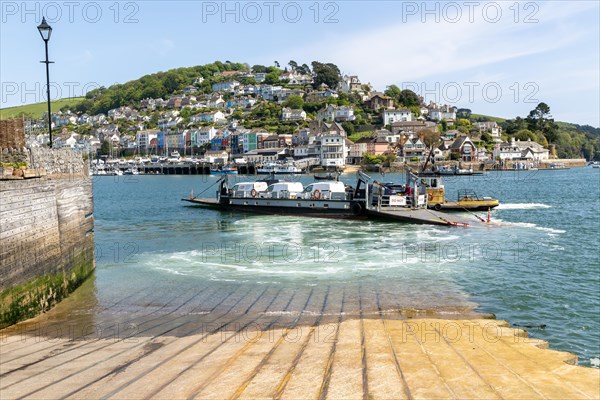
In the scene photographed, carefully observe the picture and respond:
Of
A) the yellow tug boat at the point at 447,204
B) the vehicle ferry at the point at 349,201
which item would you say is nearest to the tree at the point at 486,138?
the yellow tug boat at the point at 447,204

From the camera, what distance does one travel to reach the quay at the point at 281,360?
6.25 metres

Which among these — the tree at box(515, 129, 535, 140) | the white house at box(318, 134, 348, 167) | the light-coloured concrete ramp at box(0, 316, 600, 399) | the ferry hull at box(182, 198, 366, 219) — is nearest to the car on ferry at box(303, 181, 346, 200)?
the ferry hull at box(182, 198, 366, 219)

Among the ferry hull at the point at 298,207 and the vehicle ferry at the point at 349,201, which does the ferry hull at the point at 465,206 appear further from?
the ferry hull at the point at 298,207

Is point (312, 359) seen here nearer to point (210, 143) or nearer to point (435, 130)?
point (435, 130)

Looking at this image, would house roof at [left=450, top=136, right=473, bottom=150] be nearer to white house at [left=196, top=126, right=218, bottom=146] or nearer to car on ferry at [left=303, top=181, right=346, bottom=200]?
white house at [left=196, top=126, right=218, bottom=146]

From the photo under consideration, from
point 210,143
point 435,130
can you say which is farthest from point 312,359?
point 210,143

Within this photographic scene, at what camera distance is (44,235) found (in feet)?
44.4

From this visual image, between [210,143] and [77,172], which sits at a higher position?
[210,143]

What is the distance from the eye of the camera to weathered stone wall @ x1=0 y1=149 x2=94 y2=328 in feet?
37.5

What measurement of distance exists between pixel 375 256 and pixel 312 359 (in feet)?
52.6

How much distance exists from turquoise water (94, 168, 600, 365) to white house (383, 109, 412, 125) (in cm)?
15074

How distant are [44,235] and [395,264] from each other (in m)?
13.6

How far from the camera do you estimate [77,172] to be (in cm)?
1788

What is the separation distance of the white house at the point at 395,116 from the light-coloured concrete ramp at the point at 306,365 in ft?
593
